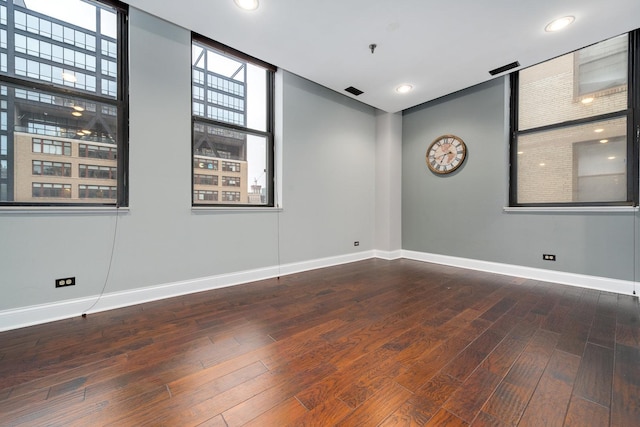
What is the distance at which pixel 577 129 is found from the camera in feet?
10.8

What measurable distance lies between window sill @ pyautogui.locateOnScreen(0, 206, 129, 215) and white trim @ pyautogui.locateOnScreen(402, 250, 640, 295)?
4.40m

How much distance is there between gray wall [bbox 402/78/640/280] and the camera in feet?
9.98

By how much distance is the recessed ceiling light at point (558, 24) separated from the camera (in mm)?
2521

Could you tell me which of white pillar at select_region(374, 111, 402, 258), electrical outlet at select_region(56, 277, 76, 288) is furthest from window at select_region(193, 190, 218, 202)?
white pillar at select_region(374, 111, 402, 258)

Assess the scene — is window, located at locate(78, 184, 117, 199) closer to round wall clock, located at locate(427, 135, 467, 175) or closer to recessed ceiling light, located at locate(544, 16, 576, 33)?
round wall clock, located at locate(427, 135, 467, 175)

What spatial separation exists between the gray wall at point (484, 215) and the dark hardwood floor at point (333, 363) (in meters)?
0.66

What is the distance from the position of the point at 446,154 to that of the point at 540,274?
2.14 meters

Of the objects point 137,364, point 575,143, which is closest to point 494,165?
point 575,143

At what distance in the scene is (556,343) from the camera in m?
1.82

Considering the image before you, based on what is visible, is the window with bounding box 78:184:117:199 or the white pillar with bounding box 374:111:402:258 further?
the white pillar with bounding box 374:111:402:258

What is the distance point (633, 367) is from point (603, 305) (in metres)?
1.36

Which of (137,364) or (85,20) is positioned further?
(85,20)

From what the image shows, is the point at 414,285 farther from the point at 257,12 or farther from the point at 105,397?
the point at 257,12

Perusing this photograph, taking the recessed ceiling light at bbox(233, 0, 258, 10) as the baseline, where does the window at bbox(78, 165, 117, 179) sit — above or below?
below
